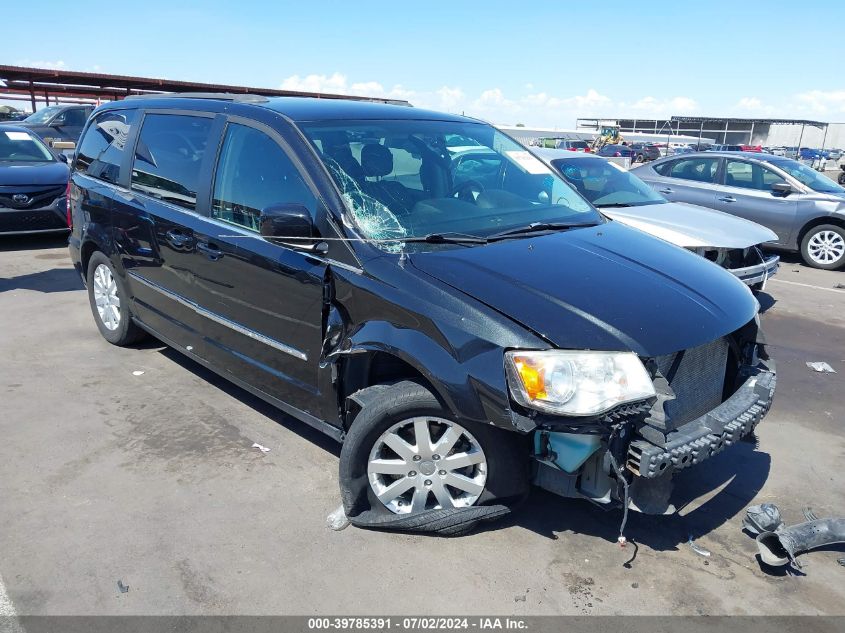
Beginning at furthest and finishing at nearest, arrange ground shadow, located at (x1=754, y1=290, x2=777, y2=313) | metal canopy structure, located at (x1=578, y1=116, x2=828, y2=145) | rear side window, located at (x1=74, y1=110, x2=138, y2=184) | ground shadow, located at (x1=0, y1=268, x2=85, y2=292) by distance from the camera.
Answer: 1. metal canopy structure, located at (x1=578, y1=116, x2=828, y2=145)
2. ground shadow, located at (x1=754, y1=290, x2=777, y2=313)
3. ground shadow, located at (x1=0, y1=268, x2=85, y2=292)
4. rear side window, located at (x1=74, y1=110, x2=138, y2=184)

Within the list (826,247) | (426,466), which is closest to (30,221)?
(426,466)

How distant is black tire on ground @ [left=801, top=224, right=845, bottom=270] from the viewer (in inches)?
383

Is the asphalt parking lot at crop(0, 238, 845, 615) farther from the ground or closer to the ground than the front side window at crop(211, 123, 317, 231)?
closer to the ground

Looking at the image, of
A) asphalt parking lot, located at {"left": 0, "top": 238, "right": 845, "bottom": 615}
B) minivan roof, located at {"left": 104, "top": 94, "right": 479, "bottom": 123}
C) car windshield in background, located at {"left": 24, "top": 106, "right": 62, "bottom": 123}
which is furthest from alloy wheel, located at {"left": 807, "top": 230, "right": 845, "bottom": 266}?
car windshield in background, located at {"left": 24, "top": 106, "right": 62, "bottom": 123}

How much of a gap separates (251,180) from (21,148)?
841 centimetres

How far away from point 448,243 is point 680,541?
1.79 metres

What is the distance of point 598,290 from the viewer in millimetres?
2988

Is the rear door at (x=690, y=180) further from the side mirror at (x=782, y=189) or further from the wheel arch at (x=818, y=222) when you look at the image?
the wheel arch at (x=818, y=222)

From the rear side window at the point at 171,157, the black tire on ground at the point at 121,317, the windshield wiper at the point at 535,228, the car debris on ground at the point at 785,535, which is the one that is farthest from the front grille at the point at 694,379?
the black tire on ground at the point at 121,317

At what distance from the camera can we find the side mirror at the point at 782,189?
9883mm

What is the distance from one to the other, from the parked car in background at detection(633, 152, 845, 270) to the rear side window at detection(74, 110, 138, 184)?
316 inches

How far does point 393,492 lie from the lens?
312 cm

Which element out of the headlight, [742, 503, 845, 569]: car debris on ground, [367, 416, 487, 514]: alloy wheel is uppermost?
the headlight

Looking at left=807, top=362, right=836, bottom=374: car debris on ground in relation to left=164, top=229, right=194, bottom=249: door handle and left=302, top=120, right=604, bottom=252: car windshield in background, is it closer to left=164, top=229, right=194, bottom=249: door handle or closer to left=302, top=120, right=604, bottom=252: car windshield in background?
left=302, top=120, right=604, bottom=252: car windshield in background
